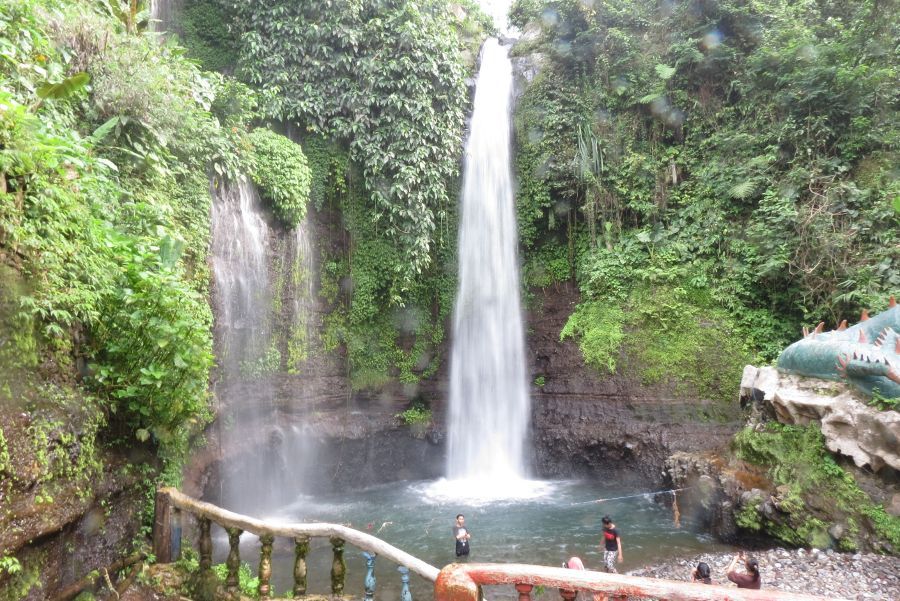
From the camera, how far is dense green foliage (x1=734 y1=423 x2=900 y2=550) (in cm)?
706

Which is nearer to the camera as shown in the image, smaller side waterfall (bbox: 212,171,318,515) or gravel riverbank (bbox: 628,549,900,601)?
gravel riverbank (bbox: 628,549,900,601)

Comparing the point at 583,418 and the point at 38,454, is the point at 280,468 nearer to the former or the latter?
the point at 583,418

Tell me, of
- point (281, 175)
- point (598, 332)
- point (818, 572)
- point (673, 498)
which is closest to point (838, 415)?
point (818, 572)

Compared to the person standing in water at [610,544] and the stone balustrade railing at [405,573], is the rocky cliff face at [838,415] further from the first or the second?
the stone balustrade railing at [405,573]

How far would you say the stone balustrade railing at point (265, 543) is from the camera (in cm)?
365

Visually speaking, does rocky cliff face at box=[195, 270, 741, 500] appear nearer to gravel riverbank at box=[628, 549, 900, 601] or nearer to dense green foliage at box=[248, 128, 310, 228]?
gravel riverbank at box=[628, 549, 900, 601]

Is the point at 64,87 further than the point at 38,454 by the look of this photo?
Yes

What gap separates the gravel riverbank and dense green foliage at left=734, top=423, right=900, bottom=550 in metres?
0.29

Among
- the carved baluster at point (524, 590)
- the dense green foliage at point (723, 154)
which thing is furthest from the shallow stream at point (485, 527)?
the dense green foliage at point (723, 154)

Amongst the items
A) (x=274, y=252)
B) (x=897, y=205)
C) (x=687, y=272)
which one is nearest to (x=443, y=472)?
(x=274, y=252)

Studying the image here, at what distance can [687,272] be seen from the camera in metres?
12.2

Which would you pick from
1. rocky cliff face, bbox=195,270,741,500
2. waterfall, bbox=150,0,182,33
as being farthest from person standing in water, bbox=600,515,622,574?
waterfall, bbox=150,0,182,33

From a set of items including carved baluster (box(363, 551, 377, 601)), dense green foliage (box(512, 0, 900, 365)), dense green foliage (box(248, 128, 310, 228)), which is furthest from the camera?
dense green foliage (box(512, 0, 900, 365))

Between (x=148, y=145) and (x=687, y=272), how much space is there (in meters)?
11.2
